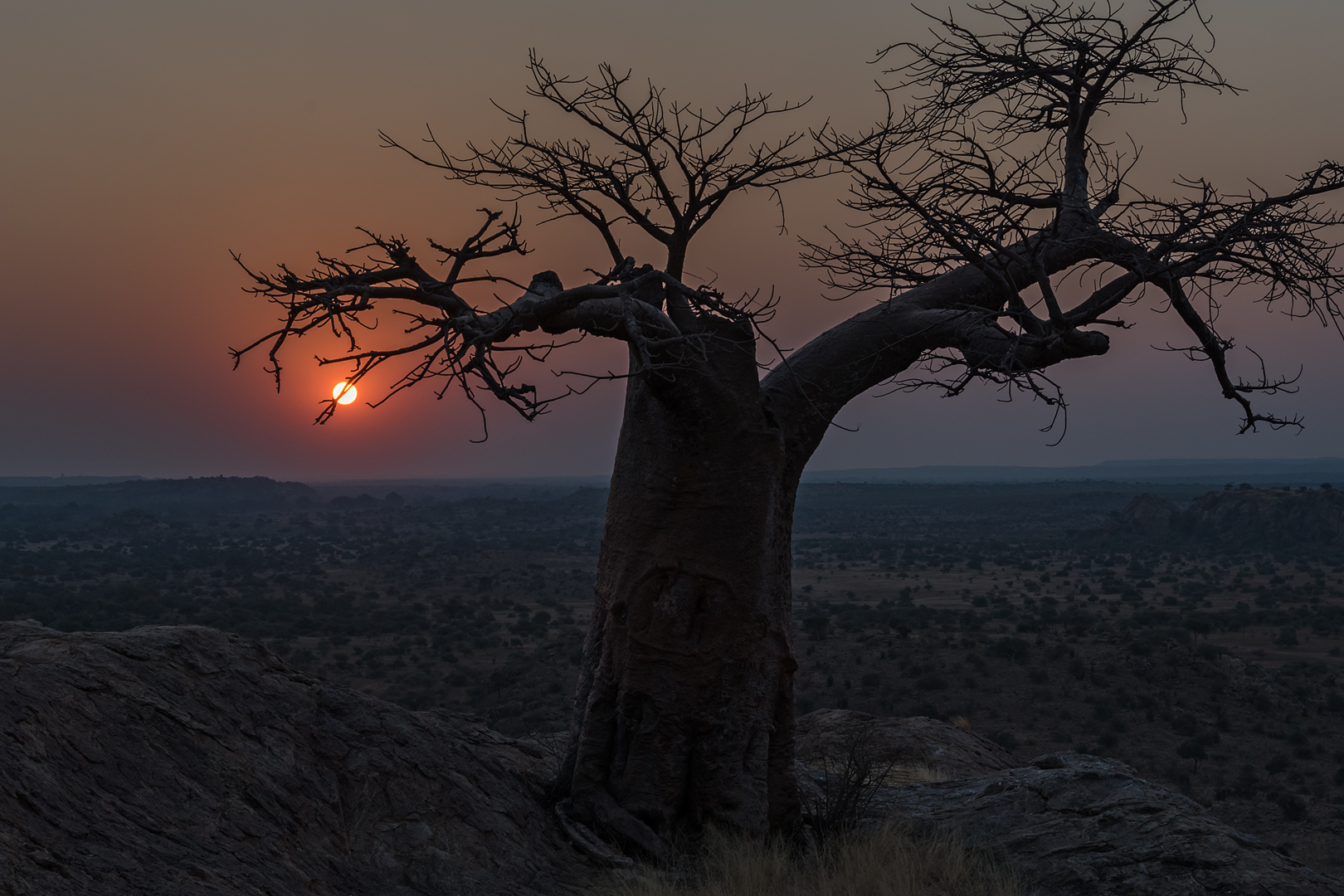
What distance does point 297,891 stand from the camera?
374 cm

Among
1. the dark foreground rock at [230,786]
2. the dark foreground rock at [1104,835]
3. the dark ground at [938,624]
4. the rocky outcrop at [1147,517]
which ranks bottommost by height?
the dark ground at [938,624]

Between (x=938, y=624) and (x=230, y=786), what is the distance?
954 inches

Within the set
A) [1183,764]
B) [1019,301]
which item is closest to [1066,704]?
[1183,764]

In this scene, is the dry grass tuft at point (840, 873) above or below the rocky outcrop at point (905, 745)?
above

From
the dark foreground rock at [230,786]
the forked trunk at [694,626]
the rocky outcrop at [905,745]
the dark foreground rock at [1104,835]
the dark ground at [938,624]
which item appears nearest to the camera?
the dark foreground rock at [230,786]

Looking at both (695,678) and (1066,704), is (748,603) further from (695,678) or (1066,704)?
(1066,704)

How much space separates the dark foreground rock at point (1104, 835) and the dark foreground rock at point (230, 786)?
2.48 metres

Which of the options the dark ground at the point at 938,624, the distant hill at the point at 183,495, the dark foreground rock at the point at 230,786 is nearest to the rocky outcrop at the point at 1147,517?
the dark ground at the point at 938,624

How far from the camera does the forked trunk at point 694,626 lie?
517 centimetres

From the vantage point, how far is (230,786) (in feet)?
13.9

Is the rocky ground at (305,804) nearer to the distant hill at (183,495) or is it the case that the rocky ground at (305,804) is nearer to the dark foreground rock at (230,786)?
the dark foreground rock at (230,786)

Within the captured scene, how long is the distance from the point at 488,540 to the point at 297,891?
58.9m

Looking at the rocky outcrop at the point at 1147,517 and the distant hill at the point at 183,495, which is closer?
the rocky outcrop at the point at 1147,517

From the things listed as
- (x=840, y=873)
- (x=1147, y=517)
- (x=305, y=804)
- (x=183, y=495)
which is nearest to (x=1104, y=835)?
(x=840, y=873)
